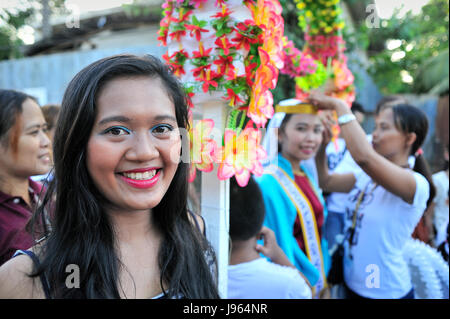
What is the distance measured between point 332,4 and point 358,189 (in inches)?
50.9

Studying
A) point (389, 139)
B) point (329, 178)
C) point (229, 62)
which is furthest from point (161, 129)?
point (329, 178)

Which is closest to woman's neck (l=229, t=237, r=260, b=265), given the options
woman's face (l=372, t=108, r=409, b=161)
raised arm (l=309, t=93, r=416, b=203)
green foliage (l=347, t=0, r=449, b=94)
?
raised arm (l=309, t=93, r=416, b=203)

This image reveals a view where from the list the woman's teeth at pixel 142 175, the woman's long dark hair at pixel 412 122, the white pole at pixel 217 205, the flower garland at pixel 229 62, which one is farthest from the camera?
the woman's long dark hair at pixel 412 122

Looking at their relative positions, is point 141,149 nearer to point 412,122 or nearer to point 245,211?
point 245,211

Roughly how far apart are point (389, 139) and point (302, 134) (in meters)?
0.55

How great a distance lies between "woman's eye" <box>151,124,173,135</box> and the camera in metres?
0.97

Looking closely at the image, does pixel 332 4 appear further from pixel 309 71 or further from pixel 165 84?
pixel 165 84

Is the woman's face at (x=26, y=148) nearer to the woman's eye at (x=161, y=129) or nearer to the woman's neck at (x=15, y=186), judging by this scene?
the woman's neck at (x=15, y=186)

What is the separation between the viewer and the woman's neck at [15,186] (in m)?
1.58

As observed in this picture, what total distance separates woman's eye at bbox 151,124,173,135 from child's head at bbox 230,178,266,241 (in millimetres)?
761

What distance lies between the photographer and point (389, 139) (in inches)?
86.0

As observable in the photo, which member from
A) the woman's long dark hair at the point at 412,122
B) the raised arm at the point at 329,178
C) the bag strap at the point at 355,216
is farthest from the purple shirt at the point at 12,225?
the woman's long dark hair at the point at 412,122

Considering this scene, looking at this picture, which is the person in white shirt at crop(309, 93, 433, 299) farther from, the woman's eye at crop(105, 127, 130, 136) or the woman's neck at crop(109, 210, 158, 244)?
the woman's eye at crop(105, 127, 130, 136)
